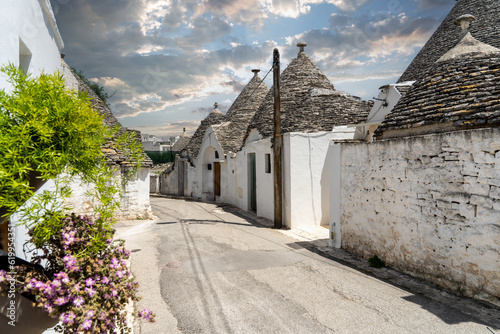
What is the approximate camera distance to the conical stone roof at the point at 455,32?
10539 millimetres

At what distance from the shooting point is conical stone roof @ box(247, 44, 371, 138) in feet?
39.8

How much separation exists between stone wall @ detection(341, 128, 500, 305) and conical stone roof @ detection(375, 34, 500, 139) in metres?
0.68

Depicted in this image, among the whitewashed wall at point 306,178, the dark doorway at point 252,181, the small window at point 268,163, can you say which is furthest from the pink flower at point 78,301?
the dark doorway at point 252,181

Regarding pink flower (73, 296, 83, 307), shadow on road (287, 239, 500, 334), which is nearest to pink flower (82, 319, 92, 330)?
pink flower (73, 296, 83, 307)

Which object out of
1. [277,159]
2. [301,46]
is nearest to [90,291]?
[277,159]

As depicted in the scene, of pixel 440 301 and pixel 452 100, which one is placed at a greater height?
pixel 452 100

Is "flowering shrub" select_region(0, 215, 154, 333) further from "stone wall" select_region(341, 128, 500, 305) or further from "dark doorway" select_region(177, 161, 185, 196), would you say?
"dark doorway" select_region(177, 161, 185, 196)

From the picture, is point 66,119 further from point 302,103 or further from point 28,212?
point 302,103

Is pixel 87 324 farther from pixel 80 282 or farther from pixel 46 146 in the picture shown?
pixel 46 146

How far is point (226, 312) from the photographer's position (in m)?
4.47

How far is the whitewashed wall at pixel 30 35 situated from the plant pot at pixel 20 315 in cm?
196

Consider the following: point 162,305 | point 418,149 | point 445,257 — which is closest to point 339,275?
point 445,257

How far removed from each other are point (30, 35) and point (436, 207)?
705cm

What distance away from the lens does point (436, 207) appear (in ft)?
17.4
